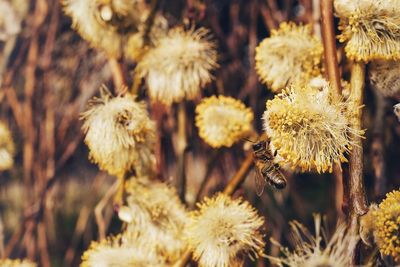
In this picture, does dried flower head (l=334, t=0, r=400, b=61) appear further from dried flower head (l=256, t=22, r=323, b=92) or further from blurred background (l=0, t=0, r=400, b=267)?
blurred background (l=0, t=0, r=400, b=267)

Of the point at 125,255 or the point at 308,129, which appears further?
the point at 125,255

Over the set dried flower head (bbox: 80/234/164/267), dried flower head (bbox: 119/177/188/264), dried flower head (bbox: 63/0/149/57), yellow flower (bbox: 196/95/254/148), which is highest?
dried flower head (bbox: 63/0/149/57)

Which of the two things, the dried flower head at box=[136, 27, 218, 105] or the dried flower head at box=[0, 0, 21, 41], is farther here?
the dried flower head at box=[0, 0, 21, 41]

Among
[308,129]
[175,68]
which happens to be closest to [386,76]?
[308,129]

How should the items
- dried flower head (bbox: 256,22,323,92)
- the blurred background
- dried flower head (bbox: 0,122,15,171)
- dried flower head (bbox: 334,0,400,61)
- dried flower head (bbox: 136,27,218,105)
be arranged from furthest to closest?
the blurred background
dried flower head (bbox: 0,122,15,171)
dried flower head (bbox: 136,27,218,105)
dried flower head (bbox: 256,22,323,92)
dried flower head (bbox: 334,0,400,61)

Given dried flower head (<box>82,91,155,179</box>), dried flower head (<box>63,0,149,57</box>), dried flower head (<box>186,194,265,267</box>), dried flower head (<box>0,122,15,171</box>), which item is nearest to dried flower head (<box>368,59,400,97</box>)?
dried flower head (<box>186,194,265,267</box>)

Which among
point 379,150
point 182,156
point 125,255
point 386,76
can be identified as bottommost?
point 125,255

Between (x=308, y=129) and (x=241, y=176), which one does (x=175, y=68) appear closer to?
(x=241, y=176)

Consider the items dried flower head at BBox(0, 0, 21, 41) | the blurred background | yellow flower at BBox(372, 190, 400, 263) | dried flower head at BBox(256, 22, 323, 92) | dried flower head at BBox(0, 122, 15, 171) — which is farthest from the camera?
dried flower head at BBox(0, 0, 21, 41)

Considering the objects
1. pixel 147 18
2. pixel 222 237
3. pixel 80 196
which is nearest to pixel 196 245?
pixel 222 237
